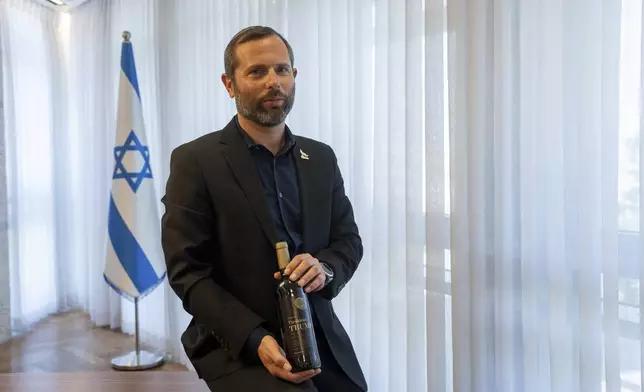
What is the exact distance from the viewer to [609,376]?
1.73 meters

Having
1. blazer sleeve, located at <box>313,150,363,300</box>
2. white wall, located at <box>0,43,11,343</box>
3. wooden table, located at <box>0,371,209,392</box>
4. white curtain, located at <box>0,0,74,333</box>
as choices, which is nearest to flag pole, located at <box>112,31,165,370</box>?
wooden table, located at <box>0,371,209,392</box>

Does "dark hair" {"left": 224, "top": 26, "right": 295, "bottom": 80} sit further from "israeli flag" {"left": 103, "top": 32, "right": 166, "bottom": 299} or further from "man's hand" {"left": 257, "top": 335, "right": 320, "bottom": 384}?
"israeli flag" {"left": 103, "top": 32, "right": 166, "bottom": 299}

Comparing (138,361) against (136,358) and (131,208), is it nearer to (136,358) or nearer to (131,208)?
(136,358)

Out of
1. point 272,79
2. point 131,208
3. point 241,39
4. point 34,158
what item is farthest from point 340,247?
point 34,158

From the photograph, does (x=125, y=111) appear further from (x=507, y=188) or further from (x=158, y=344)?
(x=507, y=188)

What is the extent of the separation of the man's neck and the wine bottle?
31 centimetres

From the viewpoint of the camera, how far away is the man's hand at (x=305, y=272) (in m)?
1.23

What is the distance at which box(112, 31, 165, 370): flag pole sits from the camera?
364cm

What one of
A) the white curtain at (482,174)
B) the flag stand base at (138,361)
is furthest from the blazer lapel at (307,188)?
the flag stand base at (138,361)

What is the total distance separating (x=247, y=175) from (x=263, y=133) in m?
0.13

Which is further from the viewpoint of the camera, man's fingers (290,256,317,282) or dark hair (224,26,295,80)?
dark hair (224,26,295,80)

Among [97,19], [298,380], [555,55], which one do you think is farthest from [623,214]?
[97,19]

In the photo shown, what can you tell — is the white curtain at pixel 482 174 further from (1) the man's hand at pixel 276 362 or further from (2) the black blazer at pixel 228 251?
(1) the man's hand at pixel 276 362

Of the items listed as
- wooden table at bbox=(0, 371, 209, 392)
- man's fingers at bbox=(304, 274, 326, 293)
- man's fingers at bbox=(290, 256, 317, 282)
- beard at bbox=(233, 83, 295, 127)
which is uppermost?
beard at bbox=(233, 83, 295, 127)
